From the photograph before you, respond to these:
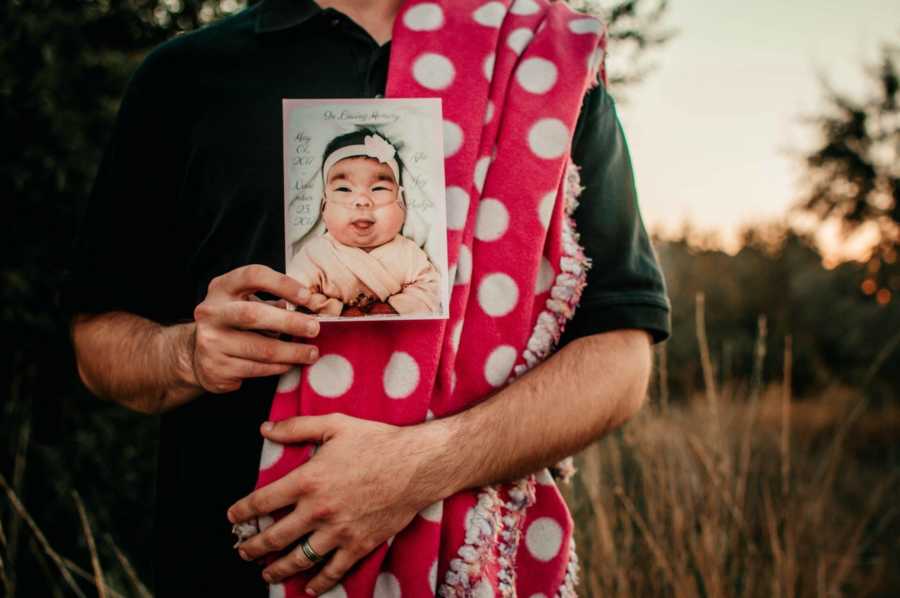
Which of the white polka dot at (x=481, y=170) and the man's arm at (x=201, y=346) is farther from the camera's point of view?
the white polka dot at (x=481, y=170)

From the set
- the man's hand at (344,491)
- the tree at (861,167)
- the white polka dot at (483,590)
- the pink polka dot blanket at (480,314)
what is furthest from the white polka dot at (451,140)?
the tree at (861,167)

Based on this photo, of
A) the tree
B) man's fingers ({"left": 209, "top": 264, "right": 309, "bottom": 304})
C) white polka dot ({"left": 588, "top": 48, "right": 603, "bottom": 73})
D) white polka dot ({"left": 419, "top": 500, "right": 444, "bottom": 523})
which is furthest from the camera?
the tree

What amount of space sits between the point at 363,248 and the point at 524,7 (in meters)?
0.60

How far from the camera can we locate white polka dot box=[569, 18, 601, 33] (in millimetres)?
1198

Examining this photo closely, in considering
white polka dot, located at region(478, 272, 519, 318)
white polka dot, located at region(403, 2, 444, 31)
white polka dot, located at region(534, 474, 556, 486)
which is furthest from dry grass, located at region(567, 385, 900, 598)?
white polka dot, located at region(403, 2, 444, 31)

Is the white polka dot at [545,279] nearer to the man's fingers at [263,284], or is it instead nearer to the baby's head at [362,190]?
the baby's head at [362,190]

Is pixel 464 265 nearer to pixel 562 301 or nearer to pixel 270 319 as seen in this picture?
pixel 562 301

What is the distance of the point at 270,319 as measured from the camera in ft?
3.12

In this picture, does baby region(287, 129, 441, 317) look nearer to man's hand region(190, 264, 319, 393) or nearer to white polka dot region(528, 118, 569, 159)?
man's hand region(190, 264, 319, 393)

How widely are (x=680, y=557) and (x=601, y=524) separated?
299 mm

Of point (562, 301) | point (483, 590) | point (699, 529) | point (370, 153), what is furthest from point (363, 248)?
point (699, 529)

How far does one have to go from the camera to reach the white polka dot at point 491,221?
1.10 m

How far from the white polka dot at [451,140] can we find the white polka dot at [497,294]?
0.21 metres

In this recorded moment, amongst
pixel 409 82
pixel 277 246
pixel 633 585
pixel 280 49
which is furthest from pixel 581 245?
pixel 633 585
